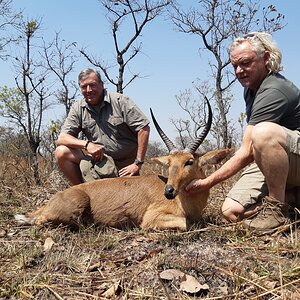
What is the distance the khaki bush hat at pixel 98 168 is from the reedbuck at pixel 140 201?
73cm

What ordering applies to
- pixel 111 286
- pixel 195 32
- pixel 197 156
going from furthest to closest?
pixel 195 32 < pixel 197 156 < pixel 111 286

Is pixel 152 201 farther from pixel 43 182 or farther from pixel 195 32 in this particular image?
pixel 195 32

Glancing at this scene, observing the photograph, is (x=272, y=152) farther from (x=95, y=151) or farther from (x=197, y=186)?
(x=95, y=151)

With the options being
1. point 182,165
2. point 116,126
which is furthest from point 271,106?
point 116,126

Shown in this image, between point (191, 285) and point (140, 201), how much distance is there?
277 centimetres

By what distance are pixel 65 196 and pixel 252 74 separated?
3.04m

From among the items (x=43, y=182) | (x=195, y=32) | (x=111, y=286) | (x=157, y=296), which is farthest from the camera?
(x=195, y=32)

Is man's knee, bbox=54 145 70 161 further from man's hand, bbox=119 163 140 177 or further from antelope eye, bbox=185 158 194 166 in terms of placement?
antelope eye, bbox=185 158 194 166

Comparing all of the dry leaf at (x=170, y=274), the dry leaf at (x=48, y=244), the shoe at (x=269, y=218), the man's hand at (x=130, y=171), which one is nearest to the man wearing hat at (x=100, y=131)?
the man's hand at (x=130, y=171)

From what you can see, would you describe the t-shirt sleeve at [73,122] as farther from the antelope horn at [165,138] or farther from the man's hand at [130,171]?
the antelope horn at [165,138]

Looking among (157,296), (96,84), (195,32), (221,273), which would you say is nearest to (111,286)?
(157,296)

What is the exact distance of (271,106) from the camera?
4.97 m

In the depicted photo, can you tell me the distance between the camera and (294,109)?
515cm

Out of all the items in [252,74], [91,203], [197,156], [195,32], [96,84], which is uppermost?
[195,32]
